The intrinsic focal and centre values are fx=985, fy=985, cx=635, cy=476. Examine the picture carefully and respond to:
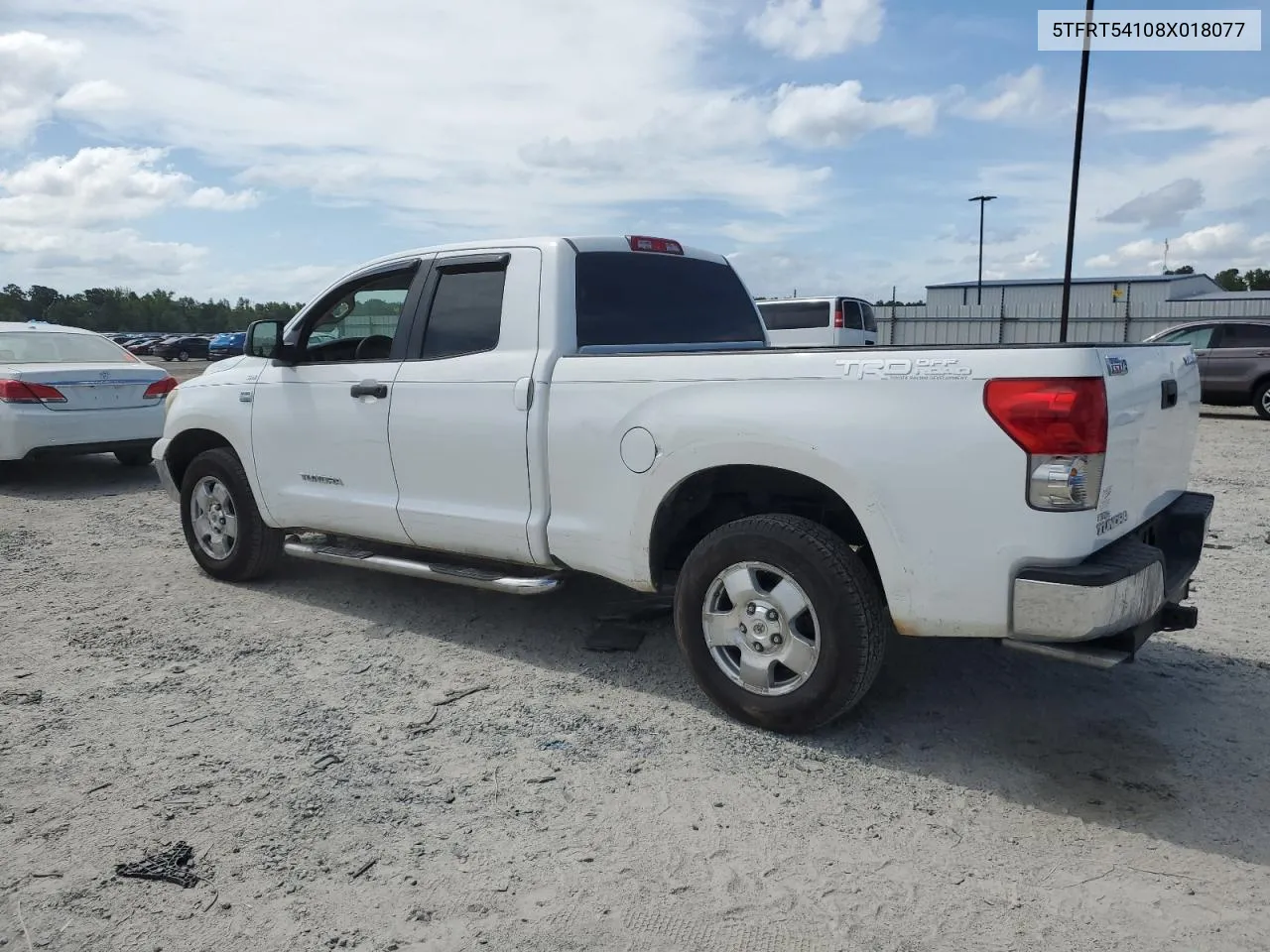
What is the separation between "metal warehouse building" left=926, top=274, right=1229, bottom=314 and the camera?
44.6 metres

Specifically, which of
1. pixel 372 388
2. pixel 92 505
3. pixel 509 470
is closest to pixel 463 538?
pixel 509 470

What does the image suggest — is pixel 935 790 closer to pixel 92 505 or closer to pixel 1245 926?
pixel 1245 926

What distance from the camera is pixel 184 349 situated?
5372cm

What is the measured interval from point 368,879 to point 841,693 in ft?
5.59

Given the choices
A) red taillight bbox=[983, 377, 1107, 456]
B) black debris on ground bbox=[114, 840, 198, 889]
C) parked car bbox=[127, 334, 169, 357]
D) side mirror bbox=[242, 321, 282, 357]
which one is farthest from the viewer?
parked car bbox=[127, 334, 169, 357]

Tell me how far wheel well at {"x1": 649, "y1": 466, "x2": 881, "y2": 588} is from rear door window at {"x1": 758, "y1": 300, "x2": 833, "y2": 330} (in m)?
17.1

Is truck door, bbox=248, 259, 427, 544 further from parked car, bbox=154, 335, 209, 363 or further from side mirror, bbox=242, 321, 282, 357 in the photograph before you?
parked car, bbox=154, 335, 209, 363

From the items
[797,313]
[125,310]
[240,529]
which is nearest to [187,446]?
[240,529]

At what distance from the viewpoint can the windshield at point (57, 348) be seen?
965 cm

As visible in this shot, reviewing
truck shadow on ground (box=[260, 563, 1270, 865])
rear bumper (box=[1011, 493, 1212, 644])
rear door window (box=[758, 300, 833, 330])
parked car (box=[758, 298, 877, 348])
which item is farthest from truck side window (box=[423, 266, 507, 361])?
rear door window (box=[758, 300, 833, 330])

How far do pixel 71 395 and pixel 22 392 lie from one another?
1.31ft

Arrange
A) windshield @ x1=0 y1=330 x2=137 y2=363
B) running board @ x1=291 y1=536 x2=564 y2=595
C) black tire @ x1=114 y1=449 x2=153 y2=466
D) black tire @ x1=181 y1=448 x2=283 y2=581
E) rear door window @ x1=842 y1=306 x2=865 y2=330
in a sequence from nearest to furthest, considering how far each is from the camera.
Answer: running board @ x1=291 y1=536 x2=564 y2=595 → black tire @ x1=181 y1=448 x2=283 y2=581 → windshield @ x1=0 y1=330 x2=137 y2=363 → black tire @ x1=114 y1=449 x2=153 y2=466 → rear door window @ x1=842 y1=306 x2=865 y2=330

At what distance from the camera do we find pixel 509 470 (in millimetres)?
4395

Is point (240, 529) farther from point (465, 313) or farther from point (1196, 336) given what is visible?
point (1196, 336)
